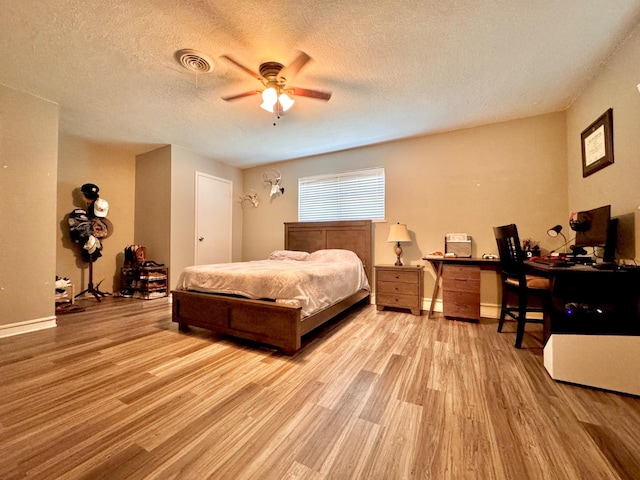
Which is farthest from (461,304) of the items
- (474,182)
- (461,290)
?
(474,182)

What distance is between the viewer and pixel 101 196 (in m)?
4.42

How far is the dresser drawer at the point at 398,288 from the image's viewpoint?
3.38 metres

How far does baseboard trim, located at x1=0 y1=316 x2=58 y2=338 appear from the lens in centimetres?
255

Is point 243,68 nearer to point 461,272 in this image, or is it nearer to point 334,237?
point 334,237

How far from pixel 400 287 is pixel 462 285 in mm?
744

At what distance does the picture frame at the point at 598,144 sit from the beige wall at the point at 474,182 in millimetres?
481

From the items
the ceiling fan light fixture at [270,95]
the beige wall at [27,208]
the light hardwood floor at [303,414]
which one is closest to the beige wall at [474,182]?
the light hardwood floor at [303,414]

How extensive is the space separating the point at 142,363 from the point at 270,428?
52.5 inches

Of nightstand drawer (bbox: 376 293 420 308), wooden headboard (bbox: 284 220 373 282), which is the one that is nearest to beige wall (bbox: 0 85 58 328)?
wooden headboard (bbox: 284 220 373 282)

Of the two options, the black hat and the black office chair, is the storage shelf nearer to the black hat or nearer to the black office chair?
the black hat

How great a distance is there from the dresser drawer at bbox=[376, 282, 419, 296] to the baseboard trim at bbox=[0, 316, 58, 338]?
3.92 meters

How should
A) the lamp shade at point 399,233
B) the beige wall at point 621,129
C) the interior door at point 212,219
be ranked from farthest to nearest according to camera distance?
1. the interior door at point 212,219
2. the lamp shade at point 399,233
3. the beige wall at point 621,129

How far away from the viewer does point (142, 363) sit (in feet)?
6.56

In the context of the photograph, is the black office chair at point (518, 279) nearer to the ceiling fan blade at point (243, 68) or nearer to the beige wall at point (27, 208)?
the ceiling fan blade at point (243, 68)
